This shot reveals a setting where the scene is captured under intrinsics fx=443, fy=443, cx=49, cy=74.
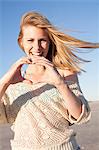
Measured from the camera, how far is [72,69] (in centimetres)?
342

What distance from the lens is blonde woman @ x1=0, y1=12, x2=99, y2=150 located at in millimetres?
3154

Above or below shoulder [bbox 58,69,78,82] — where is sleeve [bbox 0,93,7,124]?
below

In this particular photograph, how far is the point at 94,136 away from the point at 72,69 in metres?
7.83

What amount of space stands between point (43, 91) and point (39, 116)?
0.79 ft

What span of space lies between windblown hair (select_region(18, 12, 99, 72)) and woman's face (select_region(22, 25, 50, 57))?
0.04 m

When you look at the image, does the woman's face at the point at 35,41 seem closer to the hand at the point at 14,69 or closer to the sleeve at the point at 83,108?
the hand at the point at 14,69

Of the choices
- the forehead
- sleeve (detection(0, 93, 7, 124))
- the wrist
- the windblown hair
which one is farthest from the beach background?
the wrist

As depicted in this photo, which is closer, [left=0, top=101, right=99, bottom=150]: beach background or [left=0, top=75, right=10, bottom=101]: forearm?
[left=0, top=75, right=10, bottom=101]: forearm

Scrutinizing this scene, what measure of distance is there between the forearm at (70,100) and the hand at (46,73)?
45 millimetres

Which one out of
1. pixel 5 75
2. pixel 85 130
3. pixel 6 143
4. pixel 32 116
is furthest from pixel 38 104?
pixel 85 130

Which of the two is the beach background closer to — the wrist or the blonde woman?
the blonde woman

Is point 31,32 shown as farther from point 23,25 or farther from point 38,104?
point 38,104

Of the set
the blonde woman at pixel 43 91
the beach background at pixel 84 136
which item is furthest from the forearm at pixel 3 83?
the beach background at pixel 84 136

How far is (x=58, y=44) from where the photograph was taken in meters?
3.48
